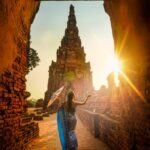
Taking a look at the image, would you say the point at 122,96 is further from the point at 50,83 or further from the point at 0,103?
the point at 50,83

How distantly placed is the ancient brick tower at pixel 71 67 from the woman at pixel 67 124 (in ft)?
99.4

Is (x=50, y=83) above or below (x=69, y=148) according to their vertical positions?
above

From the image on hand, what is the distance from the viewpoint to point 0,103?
9.80 feet

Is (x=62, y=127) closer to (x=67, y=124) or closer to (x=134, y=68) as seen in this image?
(x=67, y=124)

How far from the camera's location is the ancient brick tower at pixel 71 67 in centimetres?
3794

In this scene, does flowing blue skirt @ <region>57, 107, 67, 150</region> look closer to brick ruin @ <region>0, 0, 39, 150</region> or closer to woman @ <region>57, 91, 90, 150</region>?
woman @ <region>57, 91, 90, 150</region>

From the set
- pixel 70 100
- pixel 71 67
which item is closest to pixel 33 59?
pixel 70 100

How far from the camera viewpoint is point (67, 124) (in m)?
4.15

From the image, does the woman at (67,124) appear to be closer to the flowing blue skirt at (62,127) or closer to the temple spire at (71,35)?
the flowing blue skirt at (62,127)

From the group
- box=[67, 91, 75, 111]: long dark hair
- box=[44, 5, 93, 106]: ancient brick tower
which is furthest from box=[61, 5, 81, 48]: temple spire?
box=[67, 91, 75, 111]: long dark hair

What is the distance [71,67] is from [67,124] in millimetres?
35993

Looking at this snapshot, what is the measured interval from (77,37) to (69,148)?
4486cm

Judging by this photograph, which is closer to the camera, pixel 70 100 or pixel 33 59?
pixel 70 100

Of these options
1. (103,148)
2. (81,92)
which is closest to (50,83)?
(81,92)
